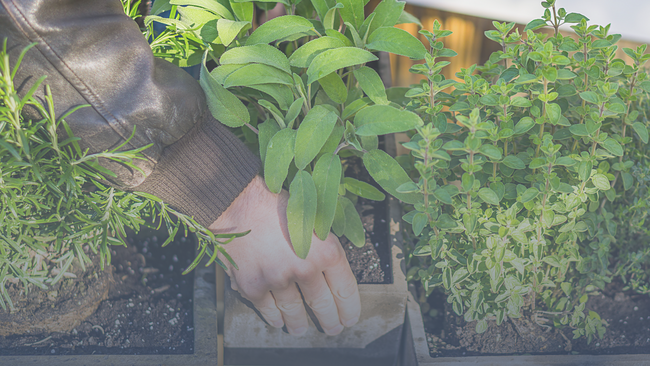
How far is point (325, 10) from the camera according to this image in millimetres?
917

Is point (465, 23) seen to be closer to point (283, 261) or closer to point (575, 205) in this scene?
point (575, 205)

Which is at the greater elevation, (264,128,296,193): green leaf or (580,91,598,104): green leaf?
(580,91,598,104): green leaf

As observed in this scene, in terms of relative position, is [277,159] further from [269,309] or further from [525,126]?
[525,126]

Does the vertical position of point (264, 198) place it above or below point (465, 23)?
below

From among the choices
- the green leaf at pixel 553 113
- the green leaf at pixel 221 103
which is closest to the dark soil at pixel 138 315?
the green leaf at pixel 221 103

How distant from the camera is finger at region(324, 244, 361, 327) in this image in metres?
0.92

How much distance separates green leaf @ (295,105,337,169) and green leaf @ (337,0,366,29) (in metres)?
0.24

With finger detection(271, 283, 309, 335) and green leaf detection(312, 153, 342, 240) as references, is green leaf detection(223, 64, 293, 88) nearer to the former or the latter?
green leaf detection(312, 153, 342, 240)

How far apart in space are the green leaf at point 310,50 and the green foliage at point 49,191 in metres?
0.32

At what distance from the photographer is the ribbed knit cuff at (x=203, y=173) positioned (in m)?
0.83

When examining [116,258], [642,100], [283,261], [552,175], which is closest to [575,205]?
[552,175]

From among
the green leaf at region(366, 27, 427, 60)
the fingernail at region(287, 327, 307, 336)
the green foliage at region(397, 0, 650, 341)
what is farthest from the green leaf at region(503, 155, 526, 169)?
the fingernail at region(287, 327, 307, 336)

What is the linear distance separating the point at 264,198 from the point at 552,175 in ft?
1.72

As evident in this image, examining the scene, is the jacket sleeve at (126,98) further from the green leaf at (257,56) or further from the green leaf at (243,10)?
the green leaf at (243,10)
